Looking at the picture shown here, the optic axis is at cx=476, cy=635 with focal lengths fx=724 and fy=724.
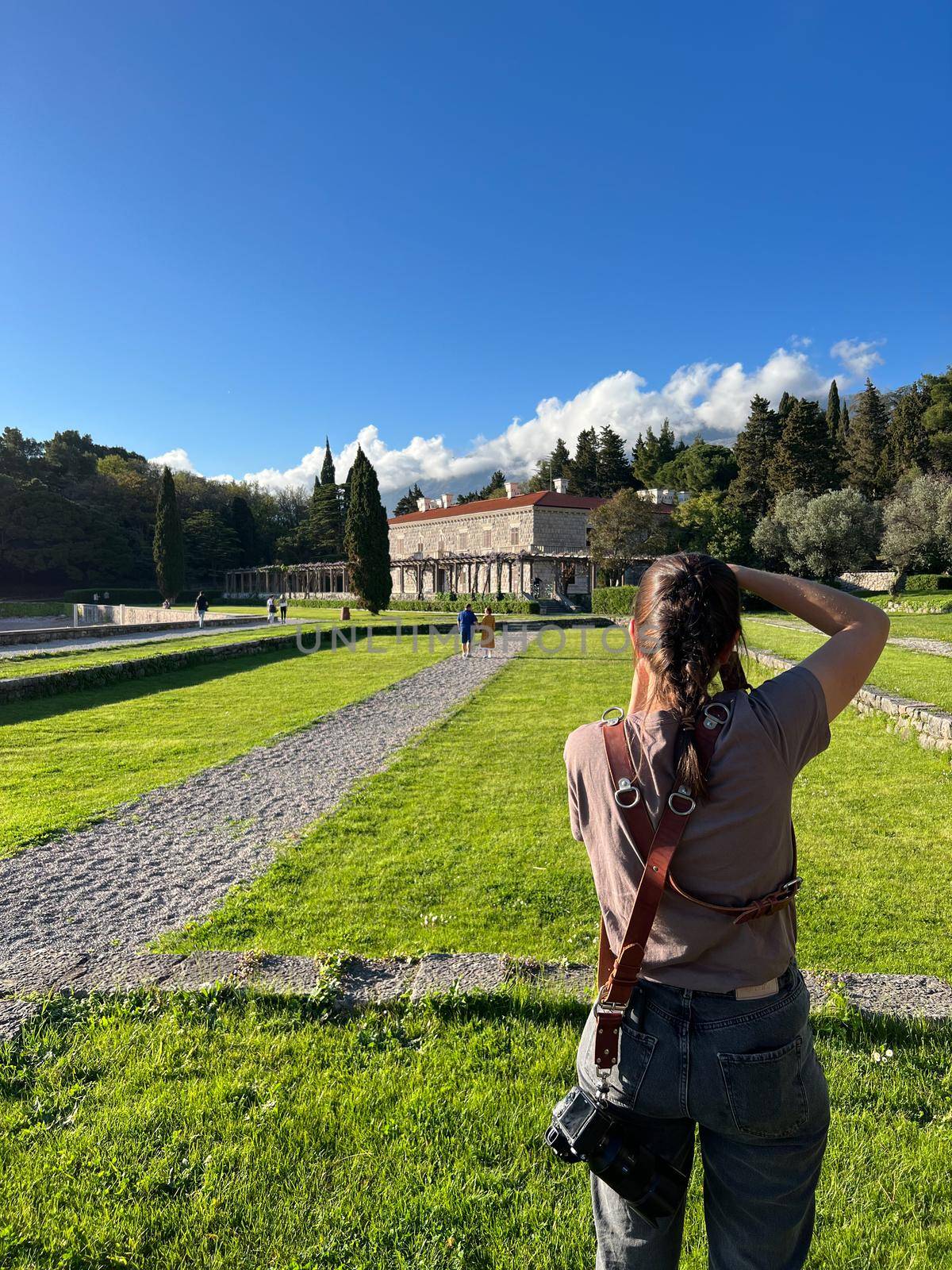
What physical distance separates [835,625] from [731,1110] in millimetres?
1032

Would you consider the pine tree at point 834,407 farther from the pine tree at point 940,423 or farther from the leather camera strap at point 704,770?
the leather camera strap at point 704,770

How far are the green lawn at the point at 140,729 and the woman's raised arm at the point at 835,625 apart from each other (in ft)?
18.0

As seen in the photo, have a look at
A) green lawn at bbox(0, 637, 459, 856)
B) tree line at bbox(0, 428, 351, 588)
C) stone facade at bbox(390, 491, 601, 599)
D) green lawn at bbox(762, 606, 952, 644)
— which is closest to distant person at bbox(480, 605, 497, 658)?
green lawn at bbox(0, 637, 459, 856)

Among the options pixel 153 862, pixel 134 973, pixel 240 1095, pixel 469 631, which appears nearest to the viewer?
pixel 240 1095

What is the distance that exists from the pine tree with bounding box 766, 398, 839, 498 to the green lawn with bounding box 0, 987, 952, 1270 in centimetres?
5035

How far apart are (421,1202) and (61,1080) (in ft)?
4.75

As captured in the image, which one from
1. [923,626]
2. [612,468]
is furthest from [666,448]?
[923,626]

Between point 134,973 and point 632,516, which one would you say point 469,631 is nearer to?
point 134,973

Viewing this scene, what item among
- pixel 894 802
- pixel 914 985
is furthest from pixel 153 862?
pixel 894 802

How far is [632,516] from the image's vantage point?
4088 cm

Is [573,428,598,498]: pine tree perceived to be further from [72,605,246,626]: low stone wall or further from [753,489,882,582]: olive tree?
[72,605,246,626]: low stone wall

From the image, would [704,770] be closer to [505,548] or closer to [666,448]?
[505,548]

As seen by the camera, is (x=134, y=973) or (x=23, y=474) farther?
(x=23, y=474)

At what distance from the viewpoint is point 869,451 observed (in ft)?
161
